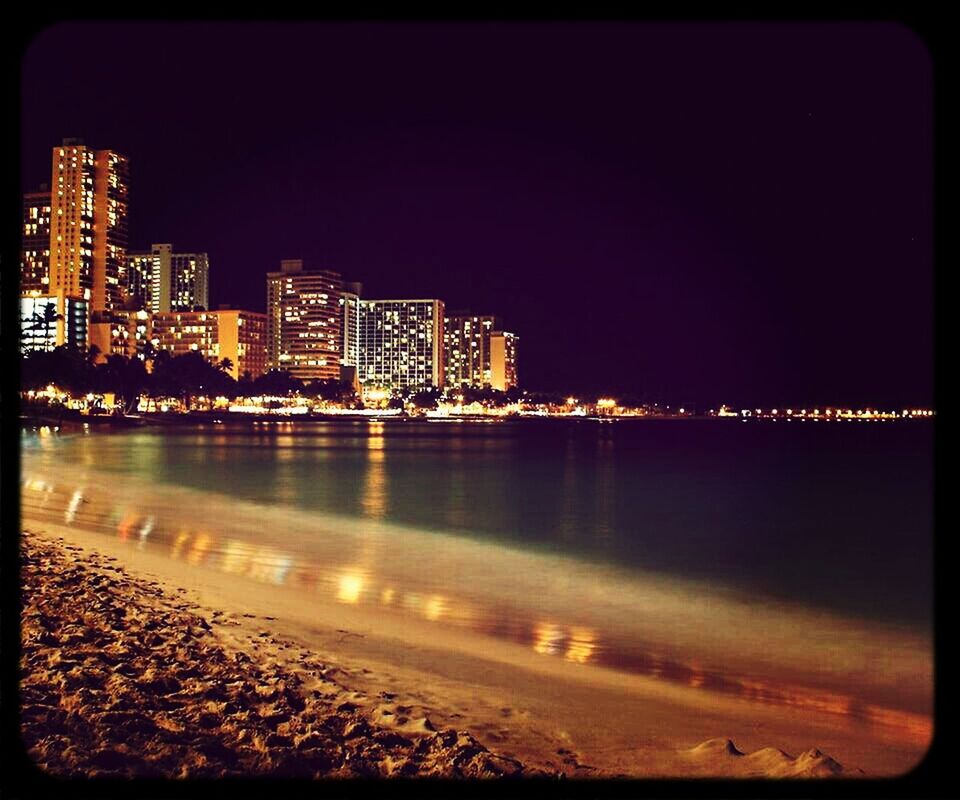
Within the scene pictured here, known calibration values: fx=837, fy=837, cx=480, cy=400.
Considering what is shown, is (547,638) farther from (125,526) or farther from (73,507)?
(73,507)

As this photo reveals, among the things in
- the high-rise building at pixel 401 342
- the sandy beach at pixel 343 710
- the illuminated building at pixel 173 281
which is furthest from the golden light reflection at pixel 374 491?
the illuminated building at pixel 173 281

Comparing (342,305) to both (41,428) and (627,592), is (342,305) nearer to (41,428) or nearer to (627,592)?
(41,428)

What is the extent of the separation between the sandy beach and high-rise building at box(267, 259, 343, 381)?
152 metres

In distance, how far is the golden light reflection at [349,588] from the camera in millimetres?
8820

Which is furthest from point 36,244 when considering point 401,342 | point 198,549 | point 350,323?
point 198,549

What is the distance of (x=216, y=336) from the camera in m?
146

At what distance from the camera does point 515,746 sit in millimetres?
4602

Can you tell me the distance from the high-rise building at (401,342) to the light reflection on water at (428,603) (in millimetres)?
174911

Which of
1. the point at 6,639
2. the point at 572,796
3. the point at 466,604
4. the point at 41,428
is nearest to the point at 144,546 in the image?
the point at 466,604

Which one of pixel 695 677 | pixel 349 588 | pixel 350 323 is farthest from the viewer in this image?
pixel 350 323

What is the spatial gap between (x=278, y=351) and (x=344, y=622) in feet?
536

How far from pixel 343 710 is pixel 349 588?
479 centimetres

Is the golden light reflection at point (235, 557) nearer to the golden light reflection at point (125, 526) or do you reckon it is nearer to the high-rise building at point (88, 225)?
the golden light reflection at point (125, 526)

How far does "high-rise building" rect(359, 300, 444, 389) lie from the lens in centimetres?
19100
